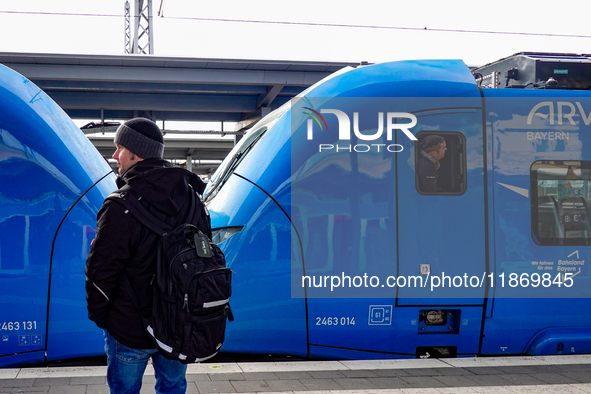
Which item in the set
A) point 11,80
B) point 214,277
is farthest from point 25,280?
point 214,277

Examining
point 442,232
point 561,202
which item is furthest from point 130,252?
point 561,202

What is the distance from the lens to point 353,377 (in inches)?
Answer: 165

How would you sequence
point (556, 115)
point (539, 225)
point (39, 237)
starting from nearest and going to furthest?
point (39, 237) → point (539, 225) → point (556, 115)

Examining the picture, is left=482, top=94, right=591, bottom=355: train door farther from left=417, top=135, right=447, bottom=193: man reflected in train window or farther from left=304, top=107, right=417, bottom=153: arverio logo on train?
left=304, top=107, right=417, bottom=153: arverio logo on train

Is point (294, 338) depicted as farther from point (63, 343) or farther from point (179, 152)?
point (179, 152)

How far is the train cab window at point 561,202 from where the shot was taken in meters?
5.00

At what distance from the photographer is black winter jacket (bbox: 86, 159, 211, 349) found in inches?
98.4

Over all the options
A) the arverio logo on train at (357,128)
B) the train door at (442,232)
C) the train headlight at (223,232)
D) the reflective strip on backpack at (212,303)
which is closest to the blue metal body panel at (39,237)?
the train headlight at (223,232)

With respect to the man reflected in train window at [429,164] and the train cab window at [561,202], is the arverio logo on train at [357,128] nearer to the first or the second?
the man reflected in train window at [429,164]

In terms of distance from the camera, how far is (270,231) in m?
4.66

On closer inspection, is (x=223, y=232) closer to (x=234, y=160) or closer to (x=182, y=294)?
(x=234, y=160)

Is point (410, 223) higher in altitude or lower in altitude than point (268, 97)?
lower

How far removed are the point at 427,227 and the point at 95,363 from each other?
2.87 metres

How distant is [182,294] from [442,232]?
284 cm
